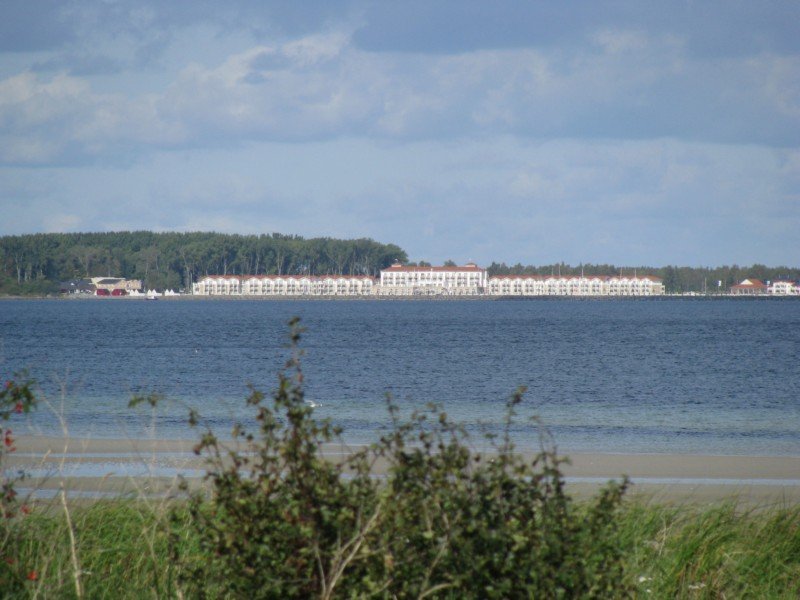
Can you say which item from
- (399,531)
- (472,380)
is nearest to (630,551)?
(399,531)

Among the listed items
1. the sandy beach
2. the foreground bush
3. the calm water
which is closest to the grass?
the calm water

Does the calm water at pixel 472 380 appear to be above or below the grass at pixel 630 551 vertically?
below

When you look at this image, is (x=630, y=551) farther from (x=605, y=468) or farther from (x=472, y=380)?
(x=472, y=380)

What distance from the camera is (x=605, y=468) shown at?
1750 centimetres

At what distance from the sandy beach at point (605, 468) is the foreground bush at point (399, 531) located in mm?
8507

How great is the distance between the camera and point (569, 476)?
53.3ft

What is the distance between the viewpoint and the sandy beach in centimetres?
1409

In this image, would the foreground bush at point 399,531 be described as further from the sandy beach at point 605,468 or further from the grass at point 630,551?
the sandy beach at point 605,468

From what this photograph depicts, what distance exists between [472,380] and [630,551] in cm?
3292

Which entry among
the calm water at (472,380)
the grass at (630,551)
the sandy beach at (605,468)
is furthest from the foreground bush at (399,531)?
the sandy beach at (605,468)

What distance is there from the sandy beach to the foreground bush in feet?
27.9

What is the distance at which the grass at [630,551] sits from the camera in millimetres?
5922

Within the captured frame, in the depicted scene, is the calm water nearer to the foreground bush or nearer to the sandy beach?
the foreground bush

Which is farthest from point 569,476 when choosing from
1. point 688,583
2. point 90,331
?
point 90,331
